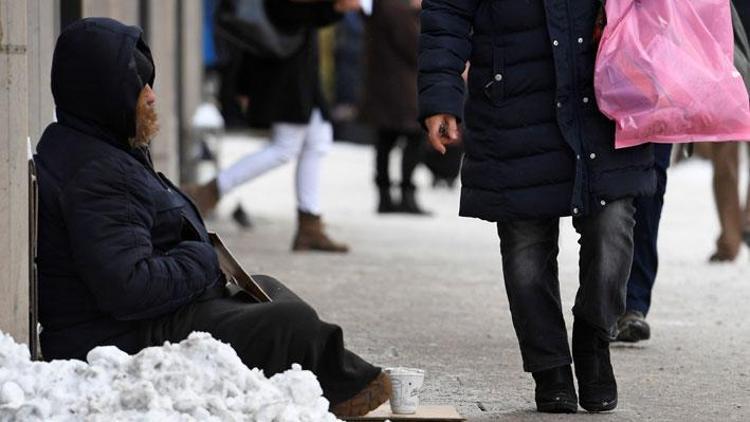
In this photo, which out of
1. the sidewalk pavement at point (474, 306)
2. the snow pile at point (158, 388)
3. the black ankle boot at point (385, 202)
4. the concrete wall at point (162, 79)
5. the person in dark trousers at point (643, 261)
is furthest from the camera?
the black ankle boot at point (385, 202)

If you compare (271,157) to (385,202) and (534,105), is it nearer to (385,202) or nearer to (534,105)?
(385,202)

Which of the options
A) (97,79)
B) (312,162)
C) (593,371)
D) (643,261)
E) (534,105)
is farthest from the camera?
(312,162)

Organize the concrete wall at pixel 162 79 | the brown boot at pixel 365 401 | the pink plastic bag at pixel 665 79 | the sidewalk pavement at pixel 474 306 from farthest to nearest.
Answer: the concrete wall at pixel 162 79 < the sidewalk pavement at pixel 474 306 < the pink plastic bag at pixel 665 79 < the brown boot at pixel 365 401

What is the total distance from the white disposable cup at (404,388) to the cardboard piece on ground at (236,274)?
0.44 meters

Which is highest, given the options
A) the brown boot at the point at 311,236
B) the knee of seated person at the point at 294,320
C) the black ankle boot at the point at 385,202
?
the knee of seated person at the point at 294,320

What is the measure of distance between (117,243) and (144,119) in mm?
415

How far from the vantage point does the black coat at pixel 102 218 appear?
4.91 meters

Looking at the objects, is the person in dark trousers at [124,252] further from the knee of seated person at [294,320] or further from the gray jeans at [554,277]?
the gray jeans at [554,277]

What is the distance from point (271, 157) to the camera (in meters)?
10.9

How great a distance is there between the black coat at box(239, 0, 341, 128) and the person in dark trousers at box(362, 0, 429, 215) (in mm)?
Result: 3149

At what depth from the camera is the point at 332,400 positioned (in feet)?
17.0

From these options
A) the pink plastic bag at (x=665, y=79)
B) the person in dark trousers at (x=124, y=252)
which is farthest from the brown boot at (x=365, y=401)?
the pink plastic bag at (x=665, y=79)

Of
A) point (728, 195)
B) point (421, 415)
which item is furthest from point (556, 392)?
point (728, 195)

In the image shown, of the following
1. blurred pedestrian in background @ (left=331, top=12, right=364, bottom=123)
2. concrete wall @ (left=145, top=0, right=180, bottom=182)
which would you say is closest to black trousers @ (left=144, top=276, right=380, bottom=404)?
concrete wall @ (left=145, top=0, right=180, bottom=182)
